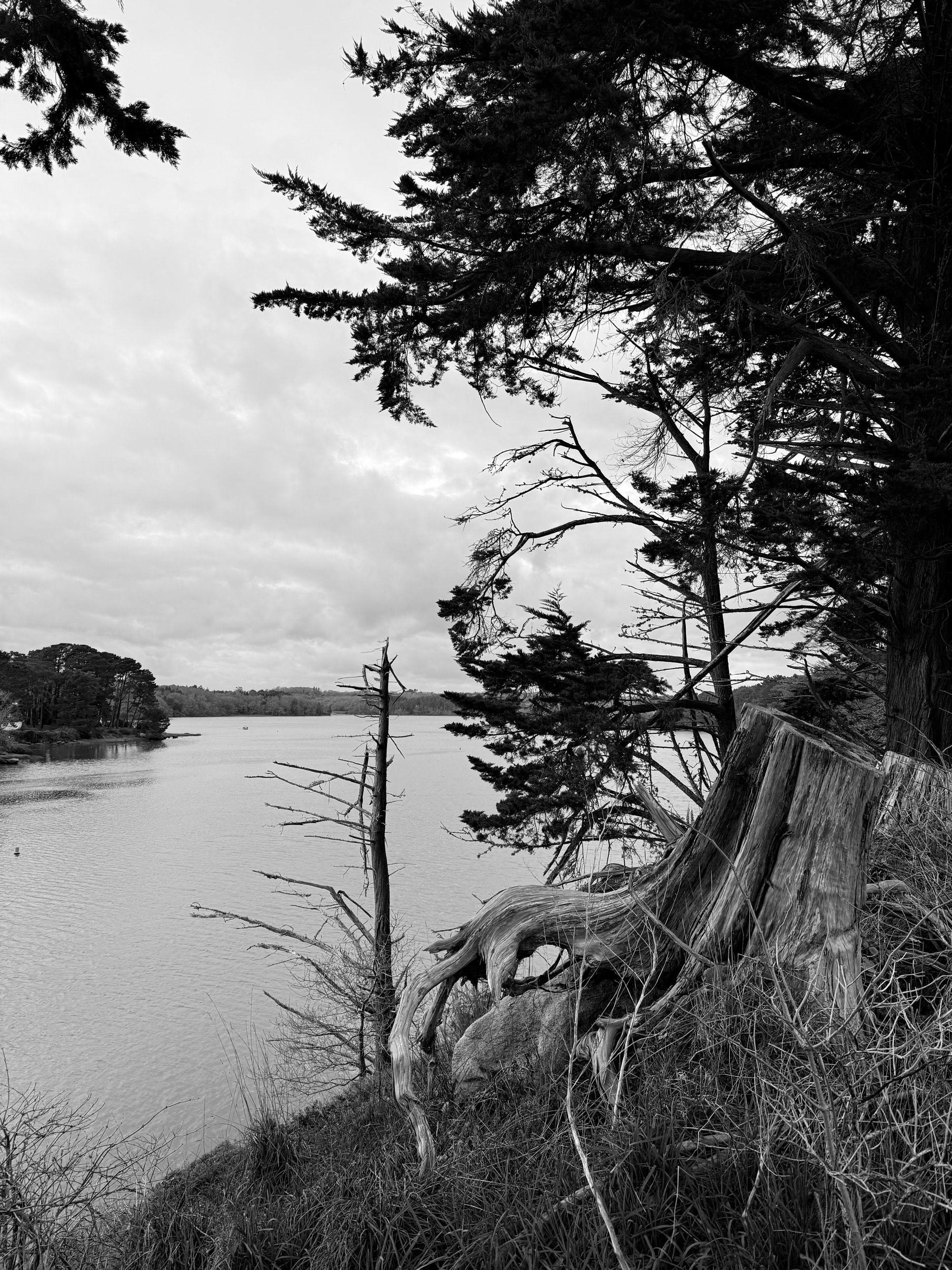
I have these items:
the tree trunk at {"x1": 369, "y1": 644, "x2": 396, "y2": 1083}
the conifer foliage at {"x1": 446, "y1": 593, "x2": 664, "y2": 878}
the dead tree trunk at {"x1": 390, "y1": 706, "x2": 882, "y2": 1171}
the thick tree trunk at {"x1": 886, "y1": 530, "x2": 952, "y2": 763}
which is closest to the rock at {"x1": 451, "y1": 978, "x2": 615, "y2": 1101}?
the dead tree trunk at {"x1": 390, "y1": 706, "x2": 882, "y2": 1171}

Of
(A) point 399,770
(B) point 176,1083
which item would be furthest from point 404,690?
(A) point 399,770

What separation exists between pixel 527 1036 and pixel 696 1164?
62.3 inches

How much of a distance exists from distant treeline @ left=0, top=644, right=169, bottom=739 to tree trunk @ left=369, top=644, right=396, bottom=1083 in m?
76.0

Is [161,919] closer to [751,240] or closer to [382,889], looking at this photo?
[382,889]

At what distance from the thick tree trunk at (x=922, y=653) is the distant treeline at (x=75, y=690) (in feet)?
279

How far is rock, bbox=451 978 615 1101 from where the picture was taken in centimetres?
320

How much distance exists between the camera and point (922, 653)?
6.33m

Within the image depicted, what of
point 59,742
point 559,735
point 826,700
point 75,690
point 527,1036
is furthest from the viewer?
point 75,690

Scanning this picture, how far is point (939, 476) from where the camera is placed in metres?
4.69

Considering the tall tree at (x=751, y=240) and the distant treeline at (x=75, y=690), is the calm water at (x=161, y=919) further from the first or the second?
the distant treeline at (x=75, y=690)

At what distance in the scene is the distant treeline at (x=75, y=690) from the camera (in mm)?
78625

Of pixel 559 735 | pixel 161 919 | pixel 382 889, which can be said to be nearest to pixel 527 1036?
pixel 559 735

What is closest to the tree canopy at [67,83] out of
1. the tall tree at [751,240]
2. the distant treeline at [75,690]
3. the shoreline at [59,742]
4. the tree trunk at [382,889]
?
the tall tree at [751,240]

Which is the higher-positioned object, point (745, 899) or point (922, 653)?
point (922, 653)
